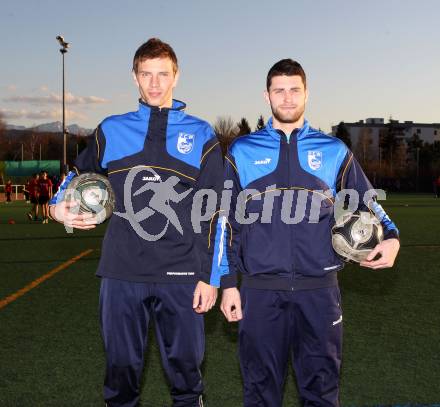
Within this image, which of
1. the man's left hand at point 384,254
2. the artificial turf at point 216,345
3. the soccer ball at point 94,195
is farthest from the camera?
the artificial turf at point 216,345

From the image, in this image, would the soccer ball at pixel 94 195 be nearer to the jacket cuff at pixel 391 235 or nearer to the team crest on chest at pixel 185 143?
the team crest on chest at pixel 185 143

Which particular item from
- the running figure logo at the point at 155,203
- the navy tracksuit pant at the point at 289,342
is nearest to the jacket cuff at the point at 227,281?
the navy tracksuit pant at the point at 289,342

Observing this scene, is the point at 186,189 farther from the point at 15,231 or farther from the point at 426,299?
the point at 15,231

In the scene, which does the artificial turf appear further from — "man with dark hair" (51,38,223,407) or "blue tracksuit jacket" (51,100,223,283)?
"blue tracksuit jacket" (51,100,223,283)

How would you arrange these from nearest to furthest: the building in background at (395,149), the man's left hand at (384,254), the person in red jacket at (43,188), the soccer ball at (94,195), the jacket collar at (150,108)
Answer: the man's left hand at (384,254)
the soccer ball at (94,195)
the jacket collar at (150,108)
the person in red jacket at (43,188)
the building in background at (395,149)

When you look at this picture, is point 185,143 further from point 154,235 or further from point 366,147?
point 366,147

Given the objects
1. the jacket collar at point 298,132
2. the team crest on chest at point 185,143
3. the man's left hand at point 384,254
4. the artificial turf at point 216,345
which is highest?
the jacket collar at point 298,132

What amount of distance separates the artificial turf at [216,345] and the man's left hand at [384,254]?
1.55m

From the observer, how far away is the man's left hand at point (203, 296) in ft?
10.4

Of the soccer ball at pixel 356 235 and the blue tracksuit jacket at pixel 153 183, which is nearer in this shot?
the soccer ball at pixel 356 235

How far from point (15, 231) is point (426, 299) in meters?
13.1

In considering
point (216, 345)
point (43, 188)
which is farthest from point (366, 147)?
point (216, 345)

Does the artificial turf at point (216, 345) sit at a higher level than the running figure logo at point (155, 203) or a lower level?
lower

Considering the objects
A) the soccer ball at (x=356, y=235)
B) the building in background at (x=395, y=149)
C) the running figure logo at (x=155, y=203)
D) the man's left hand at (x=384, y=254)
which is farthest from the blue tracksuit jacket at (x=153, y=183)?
the building in background at (x=395, y=149)
